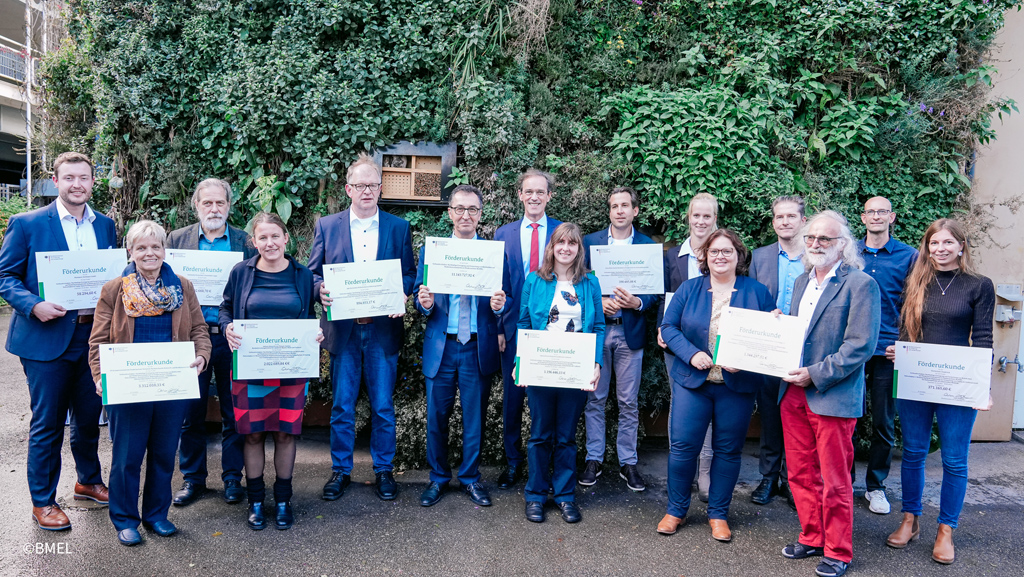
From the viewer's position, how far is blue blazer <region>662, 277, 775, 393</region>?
12.6 feet

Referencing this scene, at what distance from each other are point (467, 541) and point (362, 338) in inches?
64.3

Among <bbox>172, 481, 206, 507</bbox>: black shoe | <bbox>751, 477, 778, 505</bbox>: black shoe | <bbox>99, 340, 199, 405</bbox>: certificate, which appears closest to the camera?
<bbox>99, 340, 199, 405</bbox>: certificate

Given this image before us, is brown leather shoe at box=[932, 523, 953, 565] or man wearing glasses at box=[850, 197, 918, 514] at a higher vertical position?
man wearing glasses at box=[850, 197, 918, 514]

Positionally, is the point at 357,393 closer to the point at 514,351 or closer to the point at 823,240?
the point at 514,351

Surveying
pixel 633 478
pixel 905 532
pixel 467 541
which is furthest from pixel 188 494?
pixel 905 532

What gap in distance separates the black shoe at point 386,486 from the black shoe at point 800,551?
2732mm

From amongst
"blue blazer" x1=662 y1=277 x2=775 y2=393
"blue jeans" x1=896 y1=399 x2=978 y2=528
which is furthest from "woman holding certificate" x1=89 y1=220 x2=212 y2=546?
"blue jeans" x1=896 y1=399 x2=978 y2=528

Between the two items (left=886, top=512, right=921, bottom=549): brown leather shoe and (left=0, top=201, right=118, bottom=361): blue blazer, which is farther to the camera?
(left=886, top=512, right=921, bottom=549): brown leather shoe

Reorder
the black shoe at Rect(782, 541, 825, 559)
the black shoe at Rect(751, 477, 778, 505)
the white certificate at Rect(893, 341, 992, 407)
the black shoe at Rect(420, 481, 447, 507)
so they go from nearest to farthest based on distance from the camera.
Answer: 1. the white certificate at Rect(893, 341, 992, 407)
2. the black shoe at Rect(782, 541, 825, 559)
3. the black shoe at Rect(420, 481, 447, 507)
4. the black shoe at Rect(751, 477, 778, 505)

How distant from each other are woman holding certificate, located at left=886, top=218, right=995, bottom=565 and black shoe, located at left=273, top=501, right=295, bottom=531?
401 cm

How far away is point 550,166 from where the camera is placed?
19.8 feet

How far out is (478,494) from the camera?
14.6 feet

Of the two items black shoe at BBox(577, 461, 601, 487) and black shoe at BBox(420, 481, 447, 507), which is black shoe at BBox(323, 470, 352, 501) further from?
black shoe at BBox(577, 461, 601, 487)

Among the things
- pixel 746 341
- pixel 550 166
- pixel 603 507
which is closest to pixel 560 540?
pixel 603 507
